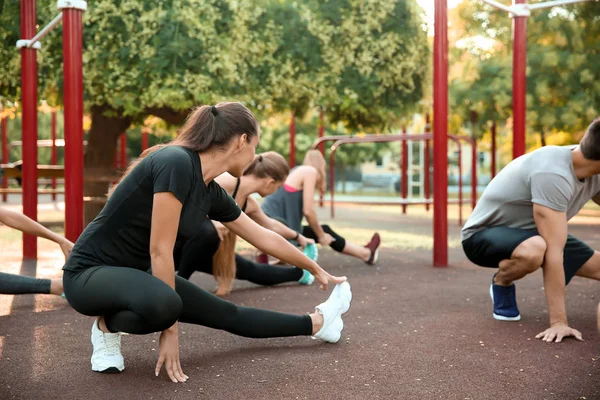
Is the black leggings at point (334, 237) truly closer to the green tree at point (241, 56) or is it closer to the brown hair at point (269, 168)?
the brown hair at point (269, 168)

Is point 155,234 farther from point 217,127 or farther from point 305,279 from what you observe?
point 305,279

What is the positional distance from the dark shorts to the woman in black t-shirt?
1.83 m

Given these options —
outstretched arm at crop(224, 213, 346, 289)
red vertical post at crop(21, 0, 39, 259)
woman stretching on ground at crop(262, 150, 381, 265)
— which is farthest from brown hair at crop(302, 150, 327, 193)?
outstretched arm at crop(224, 213, 346, 289)

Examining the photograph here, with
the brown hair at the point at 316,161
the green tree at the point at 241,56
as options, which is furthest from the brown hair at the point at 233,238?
the green tree at the point at 241,56

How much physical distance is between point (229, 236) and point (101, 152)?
249 inches

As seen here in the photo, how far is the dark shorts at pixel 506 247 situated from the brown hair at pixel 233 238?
146 centimetres

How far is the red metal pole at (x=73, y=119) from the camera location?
20.0 feet

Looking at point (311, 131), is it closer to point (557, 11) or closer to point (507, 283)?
point (557, 11)

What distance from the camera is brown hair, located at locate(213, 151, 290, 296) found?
5148 mm

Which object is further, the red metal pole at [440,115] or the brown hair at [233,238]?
the red metal pole at [440,115]

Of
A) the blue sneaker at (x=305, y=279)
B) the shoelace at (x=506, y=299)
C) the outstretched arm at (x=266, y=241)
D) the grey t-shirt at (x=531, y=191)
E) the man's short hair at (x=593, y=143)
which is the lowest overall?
the blue sneaker at (x=305, y=279)

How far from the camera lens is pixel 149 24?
27.7 feet

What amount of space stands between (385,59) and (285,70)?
136 centimetres

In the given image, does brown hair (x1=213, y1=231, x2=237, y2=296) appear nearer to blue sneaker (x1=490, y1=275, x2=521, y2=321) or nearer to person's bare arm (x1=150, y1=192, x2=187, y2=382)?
blue sneaker (x1=490, y1=275, x2=521, y2=321)
